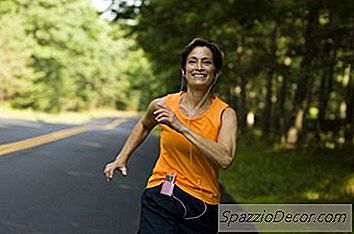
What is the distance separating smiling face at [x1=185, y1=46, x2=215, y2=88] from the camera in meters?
3.38

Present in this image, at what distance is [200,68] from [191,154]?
1.48ft

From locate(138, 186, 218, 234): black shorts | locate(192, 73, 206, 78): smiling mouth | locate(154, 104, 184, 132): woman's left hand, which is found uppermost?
locate(192, 73, 206, 78): smiling mouth

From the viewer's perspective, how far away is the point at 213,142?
3.14 metres

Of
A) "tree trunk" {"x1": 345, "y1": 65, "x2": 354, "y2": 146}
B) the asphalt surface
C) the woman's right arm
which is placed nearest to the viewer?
the woman's right arm

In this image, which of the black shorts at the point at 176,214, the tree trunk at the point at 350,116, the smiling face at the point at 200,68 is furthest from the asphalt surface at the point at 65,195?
the tree trunk at the point at 350,116

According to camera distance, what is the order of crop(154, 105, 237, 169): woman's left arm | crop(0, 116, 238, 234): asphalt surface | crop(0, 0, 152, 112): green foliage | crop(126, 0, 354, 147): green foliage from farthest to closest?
crop(0, 0, 152, 112): green foliage
crop(126, 0, 354, 147): green foliage
crop(0, 116, 238, 234): asphalt surface
crop(154, 105, 237, 169): woman's left arm

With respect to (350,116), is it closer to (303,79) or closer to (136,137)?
(303,79)

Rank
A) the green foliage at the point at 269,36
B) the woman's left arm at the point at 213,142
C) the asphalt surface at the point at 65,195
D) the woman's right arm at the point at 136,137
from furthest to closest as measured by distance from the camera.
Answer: the green foliage at the point at 269,36 → the asphalt surface at the point at 65,195 → the woman's right arm at the point at 136,137 → the woman's left arm at the point at 213,142

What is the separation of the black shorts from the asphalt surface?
3.71 metres

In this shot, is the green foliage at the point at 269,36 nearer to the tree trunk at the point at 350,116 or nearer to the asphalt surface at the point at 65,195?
the tree trunk at the point at 350,116

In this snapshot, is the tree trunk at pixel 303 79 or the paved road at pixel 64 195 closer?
the paved road at pixel 64 195

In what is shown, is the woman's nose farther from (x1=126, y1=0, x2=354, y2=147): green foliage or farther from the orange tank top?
(x1=126, y1=0, x2=354, y2=147): green foliage

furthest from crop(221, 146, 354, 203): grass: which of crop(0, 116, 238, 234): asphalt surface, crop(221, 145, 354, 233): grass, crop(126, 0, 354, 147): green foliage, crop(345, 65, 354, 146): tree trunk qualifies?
crop(126, 0, 354, 147): green foliage

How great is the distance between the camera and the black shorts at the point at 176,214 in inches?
130
